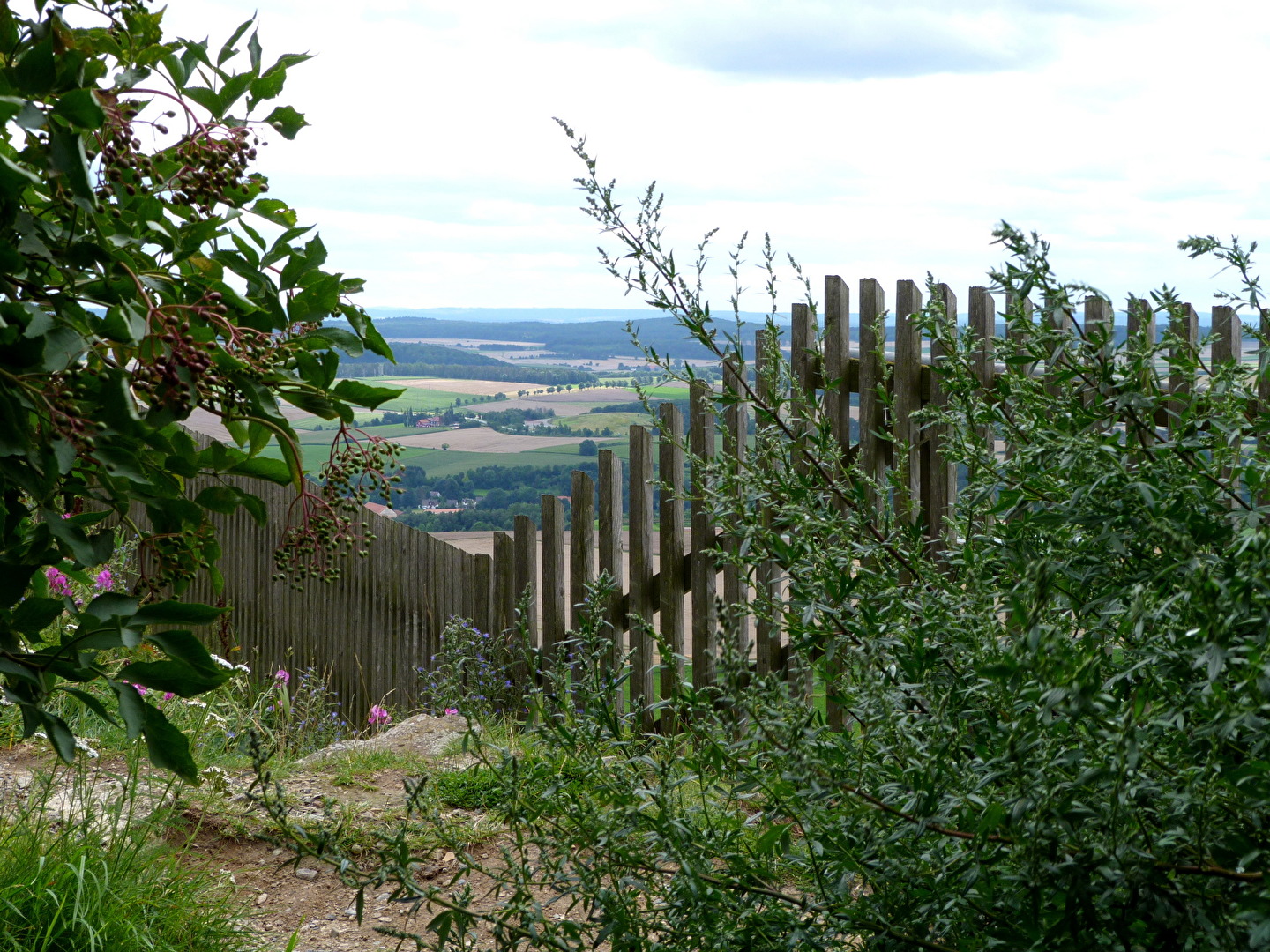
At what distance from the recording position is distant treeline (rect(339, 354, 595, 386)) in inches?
964

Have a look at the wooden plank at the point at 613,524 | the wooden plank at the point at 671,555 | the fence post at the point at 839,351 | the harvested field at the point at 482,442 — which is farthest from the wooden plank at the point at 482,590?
the harvested field at the point at 482,442

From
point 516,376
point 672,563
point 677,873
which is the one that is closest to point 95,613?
point 677,873

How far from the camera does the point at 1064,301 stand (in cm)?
155

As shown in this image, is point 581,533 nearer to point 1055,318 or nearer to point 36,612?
point 1055,318

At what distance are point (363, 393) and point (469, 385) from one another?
2816cm

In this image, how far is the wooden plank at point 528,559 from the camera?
577 cm

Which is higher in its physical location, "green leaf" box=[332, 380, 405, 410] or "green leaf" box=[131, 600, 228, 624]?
"green leaf" box=[332, 380, 405, 410]

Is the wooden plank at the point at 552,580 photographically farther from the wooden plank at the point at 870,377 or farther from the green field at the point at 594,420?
the green field at the point at 594,420

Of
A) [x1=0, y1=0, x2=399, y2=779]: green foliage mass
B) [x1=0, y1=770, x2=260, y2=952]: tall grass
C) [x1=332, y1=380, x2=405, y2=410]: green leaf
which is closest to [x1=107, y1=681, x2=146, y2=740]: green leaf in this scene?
[x1=0, y1=0, x2=399, y2=779]: green foliage mass

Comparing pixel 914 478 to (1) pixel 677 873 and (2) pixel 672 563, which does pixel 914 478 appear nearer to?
(2) pixel 672 563

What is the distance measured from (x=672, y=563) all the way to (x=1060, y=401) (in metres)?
3.58

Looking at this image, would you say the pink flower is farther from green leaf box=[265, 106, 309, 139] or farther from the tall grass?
green leaf box=[265, 106, 309, 139]

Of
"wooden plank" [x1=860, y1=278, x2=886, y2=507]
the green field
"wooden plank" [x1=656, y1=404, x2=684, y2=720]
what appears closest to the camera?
"wooden plank" [x1=860, y1=278, x2=886, y2=507]

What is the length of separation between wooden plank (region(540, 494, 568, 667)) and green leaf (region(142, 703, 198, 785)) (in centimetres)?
416
